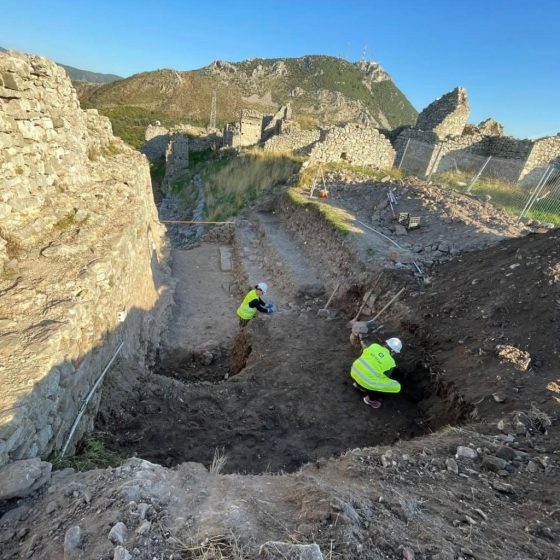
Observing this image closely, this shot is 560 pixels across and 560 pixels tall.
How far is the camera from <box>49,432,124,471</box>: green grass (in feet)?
11.6

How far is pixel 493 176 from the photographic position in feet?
54.1

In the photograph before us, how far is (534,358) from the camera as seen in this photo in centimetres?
537

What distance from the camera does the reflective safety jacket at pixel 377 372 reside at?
5.89m

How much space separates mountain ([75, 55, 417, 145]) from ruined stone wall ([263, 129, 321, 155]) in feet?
137

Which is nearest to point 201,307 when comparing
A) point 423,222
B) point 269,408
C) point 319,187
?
point 269,408

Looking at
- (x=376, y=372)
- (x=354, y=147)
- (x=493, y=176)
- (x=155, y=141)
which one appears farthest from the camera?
(x=155, y=141)

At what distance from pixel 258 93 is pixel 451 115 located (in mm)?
63349

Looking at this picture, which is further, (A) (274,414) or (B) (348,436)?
(A) (274,414)

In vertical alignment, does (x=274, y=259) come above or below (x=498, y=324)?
below

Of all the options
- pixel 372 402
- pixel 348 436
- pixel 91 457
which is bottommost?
pixel 348 436

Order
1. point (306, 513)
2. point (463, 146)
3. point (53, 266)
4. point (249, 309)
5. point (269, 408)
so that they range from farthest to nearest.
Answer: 1. point (463, 146)
2. point (249, 309)
3. point (269, 408)
4. point (53, 266)
5. point (306, 513)

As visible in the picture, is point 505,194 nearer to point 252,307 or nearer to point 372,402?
point 252,307

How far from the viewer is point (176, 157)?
88.5 feet

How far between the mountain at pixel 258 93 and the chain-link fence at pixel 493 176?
44805 millimetres
